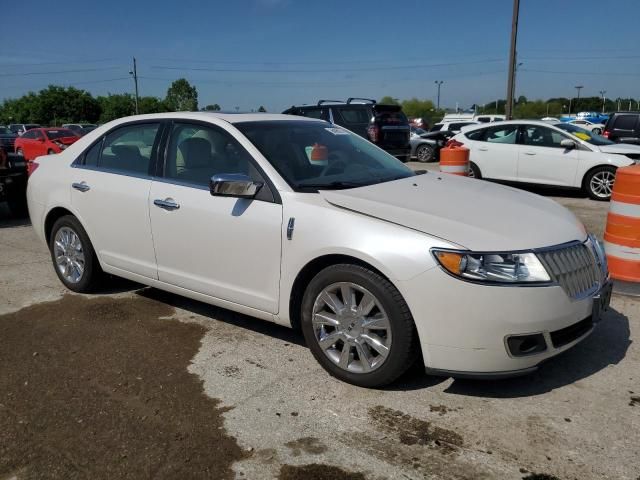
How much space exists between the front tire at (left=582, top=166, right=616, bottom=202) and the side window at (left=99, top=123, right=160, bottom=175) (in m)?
8.99

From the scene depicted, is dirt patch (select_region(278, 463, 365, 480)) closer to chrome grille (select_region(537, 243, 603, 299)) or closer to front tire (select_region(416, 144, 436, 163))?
chrome grille (select_region(537, 243, 603, 299))

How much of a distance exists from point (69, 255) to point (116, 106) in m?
84.9

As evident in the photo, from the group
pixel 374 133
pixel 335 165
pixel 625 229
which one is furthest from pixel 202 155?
pixel 374 133

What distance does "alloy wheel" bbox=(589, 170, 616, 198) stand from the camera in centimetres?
1054

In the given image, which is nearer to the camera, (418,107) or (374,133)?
(374,133)

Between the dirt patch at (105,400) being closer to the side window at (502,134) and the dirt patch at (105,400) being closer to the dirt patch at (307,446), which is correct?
the dirt patch at (307,446)

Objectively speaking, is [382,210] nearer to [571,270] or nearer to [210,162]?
[571,270]

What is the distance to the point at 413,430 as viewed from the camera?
2.91 metres

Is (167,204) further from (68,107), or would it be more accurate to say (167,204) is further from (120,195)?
(68,107)

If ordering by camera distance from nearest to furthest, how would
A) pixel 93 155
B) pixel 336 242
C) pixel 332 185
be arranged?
1. pixel 336 242
2. pixel 332 185
3. pixel 93 155

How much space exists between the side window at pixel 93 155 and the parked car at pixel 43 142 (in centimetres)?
1699

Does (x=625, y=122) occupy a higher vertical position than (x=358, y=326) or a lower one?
higher

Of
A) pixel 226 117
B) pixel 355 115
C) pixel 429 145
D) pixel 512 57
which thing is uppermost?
pixel 512 57

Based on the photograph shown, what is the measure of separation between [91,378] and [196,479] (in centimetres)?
134
